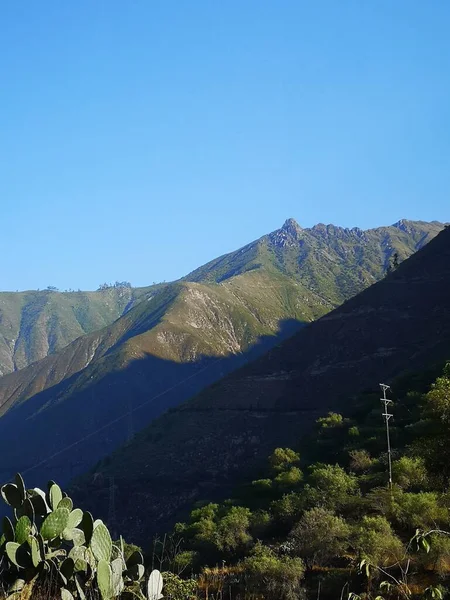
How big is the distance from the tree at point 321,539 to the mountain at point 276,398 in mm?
34458

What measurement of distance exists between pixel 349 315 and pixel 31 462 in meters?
83.7

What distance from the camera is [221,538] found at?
108 feet

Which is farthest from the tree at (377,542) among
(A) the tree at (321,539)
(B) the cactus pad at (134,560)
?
(B) the cactus pad at (134,560)

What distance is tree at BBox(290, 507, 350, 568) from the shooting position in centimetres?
2486

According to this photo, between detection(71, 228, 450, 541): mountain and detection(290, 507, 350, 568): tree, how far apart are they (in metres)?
34.5

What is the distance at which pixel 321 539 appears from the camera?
2530 centimetres

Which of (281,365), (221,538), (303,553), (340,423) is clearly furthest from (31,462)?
(303,553)

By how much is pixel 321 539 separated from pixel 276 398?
60.0 m

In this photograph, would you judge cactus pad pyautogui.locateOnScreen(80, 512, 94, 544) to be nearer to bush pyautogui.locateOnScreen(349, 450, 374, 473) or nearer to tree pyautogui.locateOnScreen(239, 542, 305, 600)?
tree pyautogui.locateOnScreen(239, 542, 305, 600)

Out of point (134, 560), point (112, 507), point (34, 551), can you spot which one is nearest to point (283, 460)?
point (112, 507)

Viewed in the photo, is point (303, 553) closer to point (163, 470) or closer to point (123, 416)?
point (163, 470)

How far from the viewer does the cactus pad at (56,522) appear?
8.46m

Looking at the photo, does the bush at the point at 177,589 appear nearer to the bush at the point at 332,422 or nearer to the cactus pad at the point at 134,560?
the cactus pad at the point at 134,560

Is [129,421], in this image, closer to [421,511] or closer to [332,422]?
[332,422]
